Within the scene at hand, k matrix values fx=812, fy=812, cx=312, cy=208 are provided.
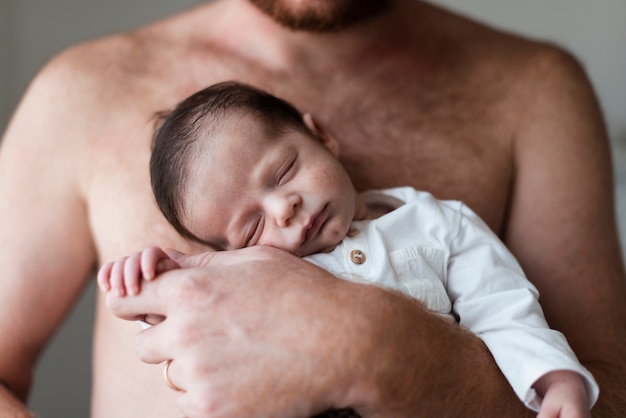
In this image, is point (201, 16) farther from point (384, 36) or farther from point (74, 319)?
point (74, 319)

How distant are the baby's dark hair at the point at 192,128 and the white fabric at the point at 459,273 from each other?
0.58 feet

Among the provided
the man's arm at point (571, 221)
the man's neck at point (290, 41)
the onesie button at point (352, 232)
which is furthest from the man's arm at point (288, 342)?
the man's neck at point (290, 41)

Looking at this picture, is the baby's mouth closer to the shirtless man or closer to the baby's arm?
the shirtless man

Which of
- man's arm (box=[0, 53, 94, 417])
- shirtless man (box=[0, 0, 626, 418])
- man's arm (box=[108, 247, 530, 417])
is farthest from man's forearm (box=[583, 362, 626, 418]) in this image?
man's arm (box=[0, 53, 94, 417])

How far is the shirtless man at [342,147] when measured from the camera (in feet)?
4.08

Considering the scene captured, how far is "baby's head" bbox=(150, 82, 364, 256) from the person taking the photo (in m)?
1.00

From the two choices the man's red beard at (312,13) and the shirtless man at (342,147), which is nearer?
the shirtless man at (342,147)

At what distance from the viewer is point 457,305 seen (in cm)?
101

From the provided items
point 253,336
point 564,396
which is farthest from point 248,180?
point 564,396

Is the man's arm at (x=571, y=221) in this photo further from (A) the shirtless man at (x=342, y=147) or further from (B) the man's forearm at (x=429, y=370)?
(B) the man's forearm at (x=429, y=370)

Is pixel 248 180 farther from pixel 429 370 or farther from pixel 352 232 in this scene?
pixel 429 370

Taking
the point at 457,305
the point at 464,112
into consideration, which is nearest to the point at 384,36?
the point at 464,112

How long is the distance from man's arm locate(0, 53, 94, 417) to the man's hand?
0.40m

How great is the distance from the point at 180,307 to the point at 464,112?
66 centimetres
